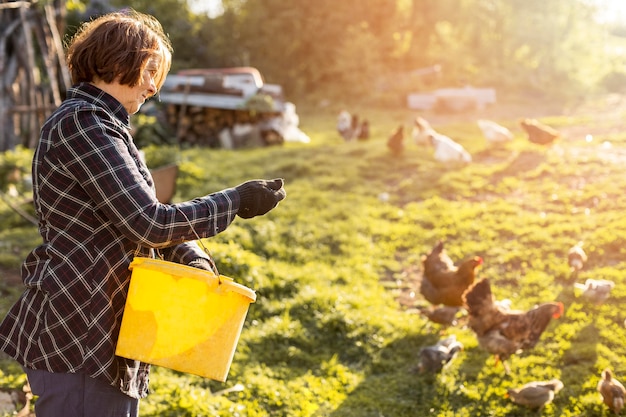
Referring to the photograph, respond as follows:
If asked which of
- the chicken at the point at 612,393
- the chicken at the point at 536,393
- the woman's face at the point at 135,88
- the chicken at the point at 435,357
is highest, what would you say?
the woman's face at the point at 135,88

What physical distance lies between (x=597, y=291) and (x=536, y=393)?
2052mm

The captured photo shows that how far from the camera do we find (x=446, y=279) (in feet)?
20.5

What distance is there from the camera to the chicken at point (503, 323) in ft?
17.6

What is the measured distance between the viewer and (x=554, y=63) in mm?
22906

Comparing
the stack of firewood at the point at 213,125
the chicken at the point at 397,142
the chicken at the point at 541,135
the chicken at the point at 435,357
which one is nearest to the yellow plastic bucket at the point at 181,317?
the chicken at the point at 435,357

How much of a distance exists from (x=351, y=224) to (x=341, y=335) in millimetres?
3348

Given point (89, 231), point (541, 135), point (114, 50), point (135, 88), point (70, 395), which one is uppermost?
point (114, 50)

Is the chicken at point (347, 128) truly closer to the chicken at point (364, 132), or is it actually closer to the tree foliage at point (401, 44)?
the chicken at point (364, 132)

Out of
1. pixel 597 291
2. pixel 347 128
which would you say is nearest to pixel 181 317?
pixel 597 291

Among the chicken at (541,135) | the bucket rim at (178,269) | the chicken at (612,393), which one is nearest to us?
the bucket rim at (178,269)

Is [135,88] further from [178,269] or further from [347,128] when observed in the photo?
[347,128]

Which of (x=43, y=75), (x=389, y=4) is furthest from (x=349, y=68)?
(x=43, y=75)

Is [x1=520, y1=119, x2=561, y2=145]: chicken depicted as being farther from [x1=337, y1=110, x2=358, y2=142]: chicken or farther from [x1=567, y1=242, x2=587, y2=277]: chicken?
[x1=567, y1=242, x2=587, y2=277]: chicken

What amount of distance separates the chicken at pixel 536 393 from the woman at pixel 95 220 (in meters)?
3.32
